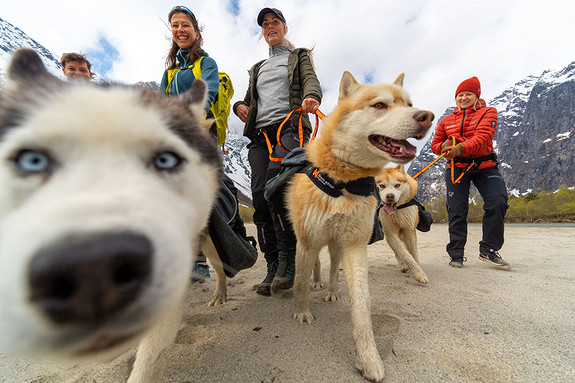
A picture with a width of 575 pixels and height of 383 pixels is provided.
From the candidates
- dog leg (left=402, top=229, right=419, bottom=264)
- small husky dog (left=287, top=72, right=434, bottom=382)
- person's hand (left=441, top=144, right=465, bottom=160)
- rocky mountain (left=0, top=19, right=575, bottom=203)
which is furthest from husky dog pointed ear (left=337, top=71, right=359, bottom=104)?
rocky mountain (left=0, top=19, right=575, bottom=203)

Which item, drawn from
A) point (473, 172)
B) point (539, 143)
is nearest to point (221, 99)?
point (473, 172)

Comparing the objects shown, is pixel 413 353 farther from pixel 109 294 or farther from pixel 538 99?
pixel 538 99

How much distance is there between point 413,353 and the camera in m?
1.78

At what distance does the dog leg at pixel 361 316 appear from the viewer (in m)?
1.58

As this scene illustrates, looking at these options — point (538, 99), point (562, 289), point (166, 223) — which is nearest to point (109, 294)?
point (166, 223)

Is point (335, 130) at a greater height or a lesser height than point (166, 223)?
greater

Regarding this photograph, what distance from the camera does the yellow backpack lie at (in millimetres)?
2693

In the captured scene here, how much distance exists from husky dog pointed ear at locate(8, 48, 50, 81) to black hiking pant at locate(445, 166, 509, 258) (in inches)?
213

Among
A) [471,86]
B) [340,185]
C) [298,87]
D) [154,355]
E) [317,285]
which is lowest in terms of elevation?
[317,285]

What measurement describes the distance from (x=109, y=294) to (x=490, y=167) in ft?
18.0

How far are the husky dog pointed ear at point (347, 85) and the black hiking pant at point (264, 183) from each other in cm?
76

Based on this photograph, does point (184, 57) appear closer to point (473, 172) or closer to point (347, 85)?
point (347, 85)

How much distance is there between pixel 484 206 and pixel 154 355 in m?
5.17

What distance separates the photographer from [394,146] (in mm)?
2314
